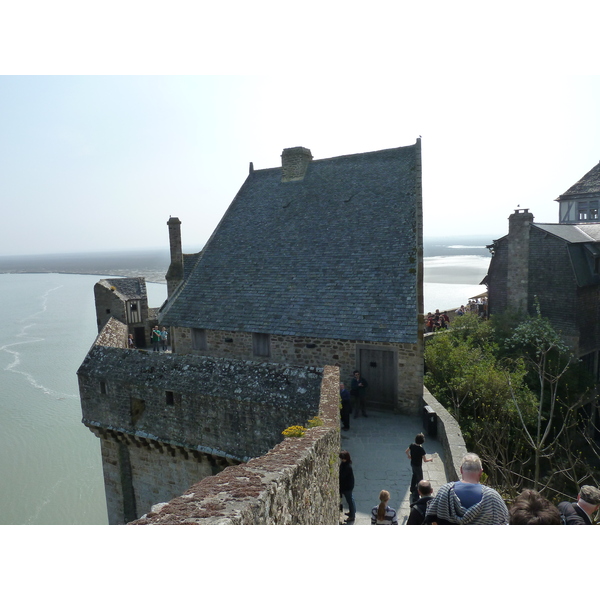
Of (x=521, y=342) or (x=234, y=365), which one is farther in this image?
(x=521, y=342)

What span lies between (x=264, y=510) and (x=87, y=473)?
75.7 feet

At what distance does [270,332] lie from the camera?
13961 millimetres

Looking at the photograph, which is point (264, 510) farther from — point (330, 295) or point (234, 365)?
point (330, 295)

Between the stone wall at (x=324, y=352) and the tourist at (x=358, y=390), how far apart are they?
60 cm

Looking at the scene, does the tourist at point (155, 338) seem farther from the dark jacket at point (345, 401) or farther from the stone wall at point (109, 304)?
the dark jacket at point (345, 401)

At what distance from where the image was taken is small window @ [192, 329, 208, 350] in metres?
15.7

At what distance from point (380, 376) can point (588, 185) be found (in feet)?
82.0

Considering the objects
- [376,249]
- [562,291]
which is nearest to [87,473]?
[376,249]

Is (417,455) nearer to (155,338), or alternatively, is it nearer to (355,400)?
(355,400)

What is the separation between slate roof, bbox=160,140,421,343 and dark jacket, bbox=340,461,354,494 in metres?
5.27

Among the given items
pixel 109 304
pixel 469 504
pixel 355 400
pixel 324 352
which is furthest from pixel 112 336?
pixel 469 504

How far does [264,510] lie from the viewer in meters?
3.62

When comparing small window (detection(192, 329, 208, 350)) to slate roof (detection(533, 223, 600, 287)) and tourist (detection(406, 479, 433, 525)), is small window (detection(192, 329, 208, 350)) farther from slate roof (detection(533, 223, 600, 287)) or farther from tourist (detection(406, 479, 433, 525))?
slate roof (detection(533, 223, 600, 287))

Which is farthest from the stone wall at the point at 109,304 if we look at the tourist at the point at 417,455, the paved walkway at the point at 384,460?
the tourist at the point at 417,455
